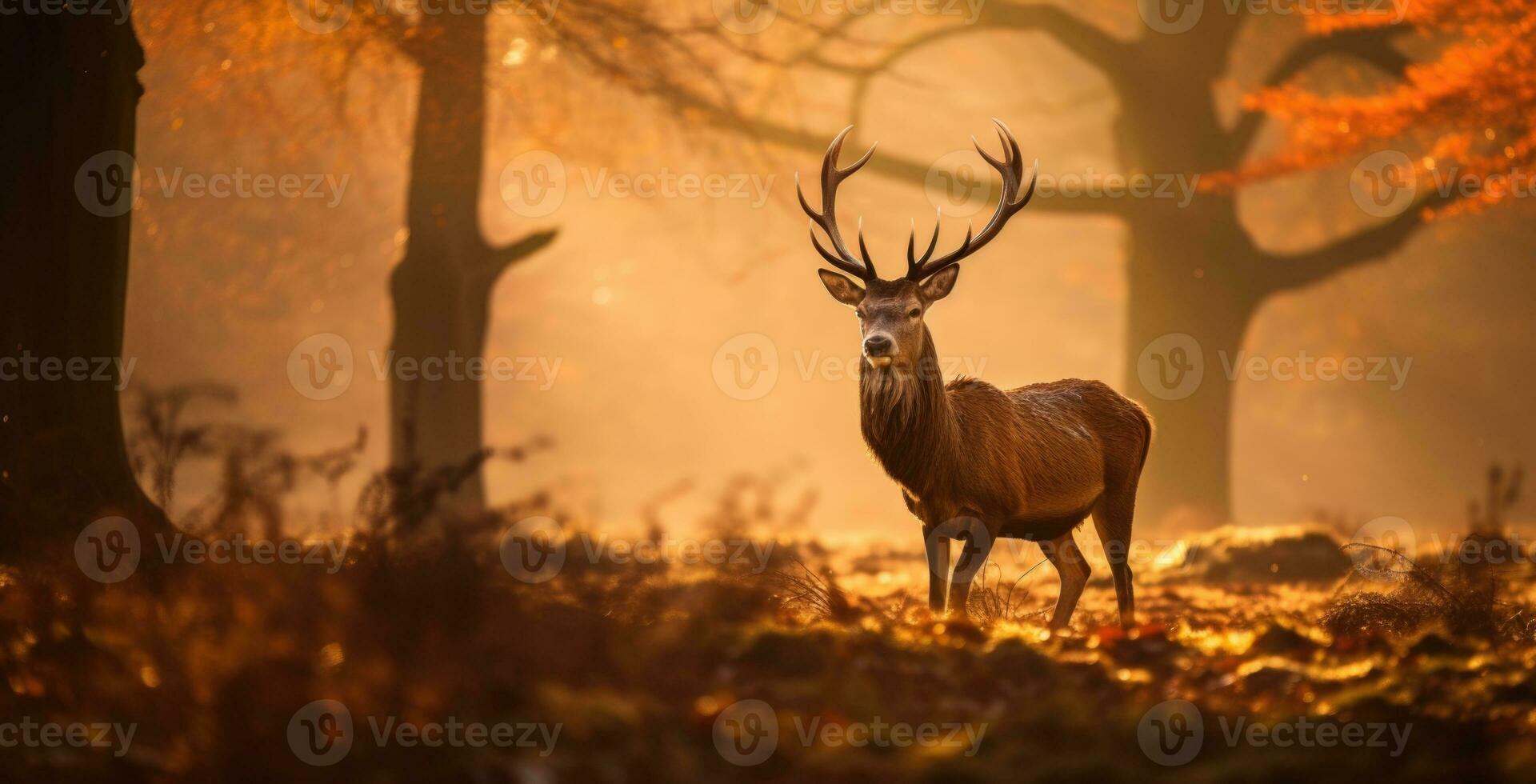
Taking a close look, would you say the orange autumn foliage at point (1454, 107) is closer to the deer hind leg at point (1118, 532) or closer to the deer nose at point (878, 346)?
the deer hind leg at point (1118, 532)

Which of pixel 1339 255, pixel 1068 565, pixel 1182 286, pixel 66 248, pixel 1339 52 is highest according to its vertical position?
pixel 1339 52

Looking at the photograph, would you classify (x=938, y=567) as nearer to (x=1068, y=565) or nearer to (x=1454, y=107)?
(x=1068, y=565)

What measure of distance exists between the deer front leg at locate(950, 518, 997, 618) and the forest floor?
2.37ft

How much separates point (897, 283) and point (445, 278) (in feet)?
22.9

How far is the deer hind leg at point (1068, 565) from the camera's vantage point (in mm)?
7289

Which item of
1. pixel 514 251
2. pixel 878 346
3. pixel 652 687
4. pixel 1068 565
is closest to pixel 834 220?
pixel 878 346

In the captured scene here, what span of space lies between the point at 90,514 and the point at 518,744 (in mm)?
3525

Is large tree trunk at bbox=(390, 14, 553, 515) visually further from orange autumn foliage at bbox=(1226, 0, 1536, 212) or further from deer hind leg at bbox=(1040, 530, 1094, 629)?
orange autumn foliage at bbox=(1226, 0, 1536, 212)

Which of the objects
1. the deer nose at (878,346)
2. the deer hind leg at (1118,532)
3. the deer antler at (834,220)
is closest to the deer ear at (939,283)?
the deer antler at (834,220)

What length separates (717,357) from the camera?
38344mm

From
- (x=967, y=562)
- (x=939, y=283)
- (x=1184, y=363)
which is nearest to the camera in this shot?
(x=967, y=562)

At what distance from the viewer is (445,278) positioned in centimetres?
1215

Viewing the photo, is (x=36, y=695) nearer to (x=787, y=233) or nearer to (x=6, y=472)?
(x=6, y=472)

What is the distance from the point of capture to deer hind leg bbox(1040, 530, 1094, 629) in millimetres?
7289
